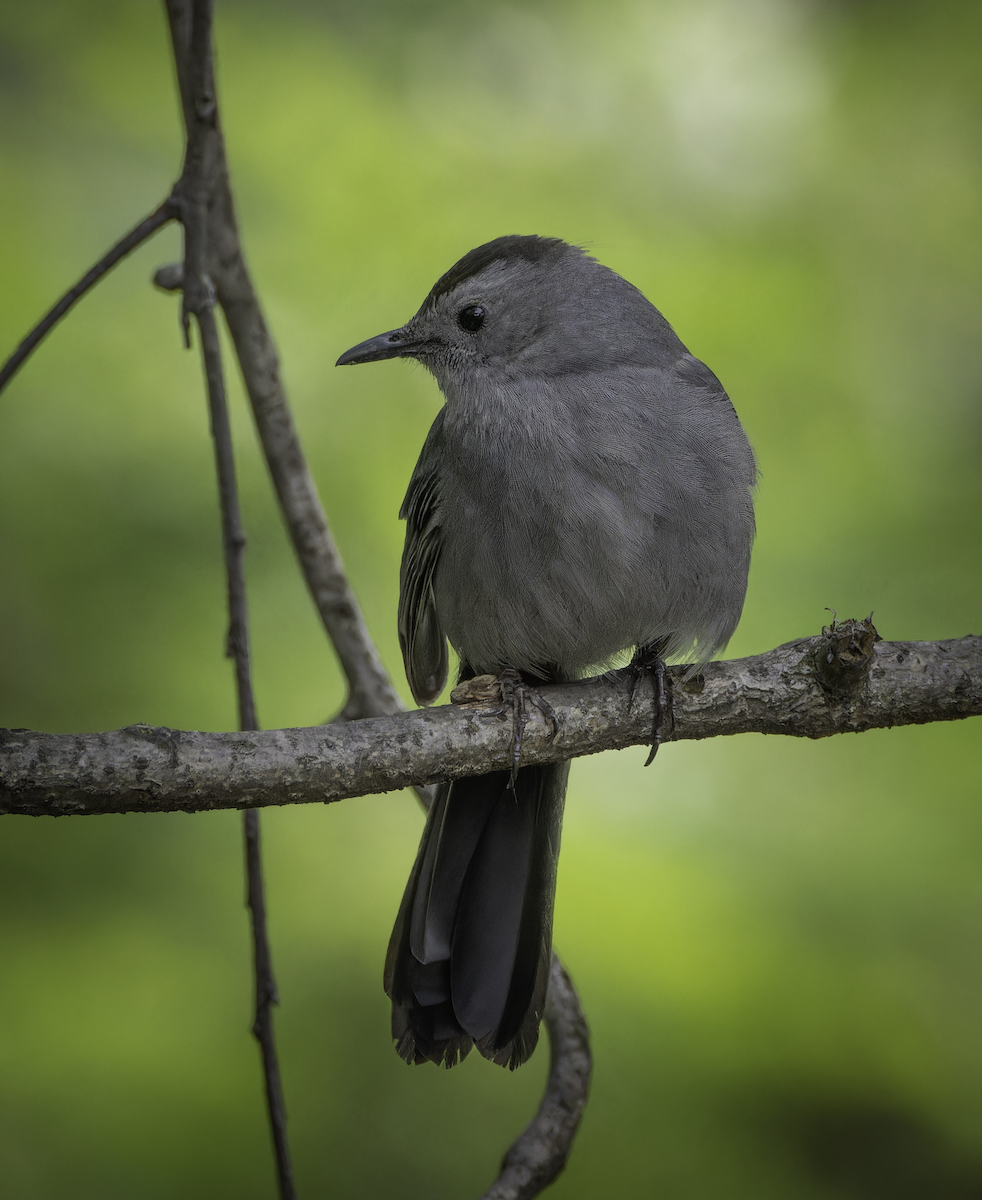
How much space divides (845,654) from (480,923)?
24.5 inches

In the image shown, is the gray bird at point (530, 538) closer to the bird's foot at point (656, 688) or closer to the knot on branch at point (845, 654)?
the bird's foot at point (656, 688)

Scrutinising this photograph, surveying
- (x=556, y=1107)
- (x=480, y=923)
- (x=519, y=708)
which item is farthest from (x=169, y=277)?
(x=556, y=1107)

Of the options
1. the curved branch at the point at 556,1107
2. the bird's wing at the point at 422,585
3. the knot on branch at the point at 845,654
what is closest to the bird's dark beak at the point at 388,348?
the bird's wing at the point at 422,585

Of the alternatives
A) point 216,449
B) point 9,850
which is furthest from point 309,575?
point 9,850

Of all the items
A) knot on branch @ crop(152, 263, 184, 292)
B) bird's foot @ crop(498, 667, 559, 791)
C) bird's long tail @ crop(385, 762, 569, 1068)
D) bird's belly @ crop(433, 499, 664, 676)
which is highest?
knot on branch @ crop(152, 263, 184, 292)

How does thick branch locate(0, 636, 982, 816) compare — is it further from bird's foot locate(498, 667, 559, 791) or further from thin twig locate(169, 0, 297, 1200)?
thin twig locate(169, 0, 297, 1200)

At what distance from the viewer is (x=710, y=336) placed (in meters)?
2.11

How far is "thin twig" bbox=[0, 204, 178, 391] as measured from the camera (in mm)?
1353

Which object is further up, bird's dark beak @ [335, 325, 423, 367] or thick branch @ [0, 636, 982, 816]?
bird's dark beak @ [335, 325, 423, 367]

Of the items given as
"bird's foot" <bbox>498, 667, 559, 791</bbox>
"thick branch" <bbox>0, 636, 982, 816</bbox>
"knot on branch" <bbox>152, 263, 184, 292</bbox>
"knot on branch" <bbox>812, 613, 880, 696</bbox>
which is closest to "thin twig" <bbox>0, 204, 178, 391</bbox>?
"knot on branch" <bbox>152, 263, 184, 292</bbox>

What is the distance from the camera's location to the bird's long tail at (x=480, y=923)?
4.92 feet

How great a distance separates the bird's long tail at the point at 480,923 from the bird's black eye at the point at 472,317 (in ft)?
2.16

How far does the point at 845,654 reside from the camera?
1.33 meters

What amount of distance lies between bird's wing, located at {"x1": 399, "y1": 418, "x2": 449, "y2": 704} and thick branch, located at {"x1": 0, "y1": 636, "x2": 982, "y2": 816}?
0.33m
